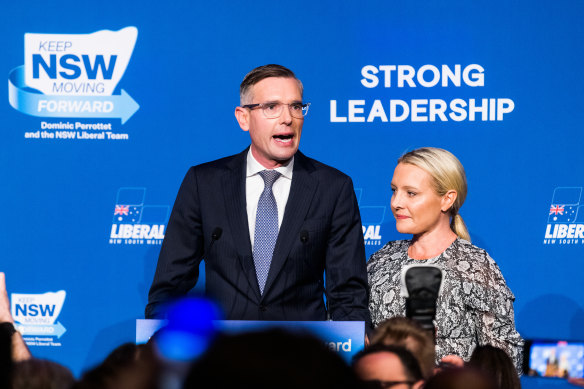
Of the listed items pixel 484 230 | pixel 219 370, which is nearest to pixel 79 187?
pixel 484 230

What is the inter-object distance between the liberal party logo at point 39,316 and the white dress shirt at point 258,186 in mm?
2389

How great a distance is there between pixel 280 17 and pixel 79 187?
1.61 meters

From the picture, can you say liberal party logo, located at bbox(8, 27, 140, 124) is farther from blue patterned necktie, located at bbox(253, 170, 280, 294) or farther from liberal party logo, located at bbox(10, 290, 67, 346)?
blue patterned necktie, located at bbox(253, 170, 280, 294)

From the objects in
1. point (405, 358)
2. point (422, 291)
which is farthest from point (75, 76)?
point (405, 358)

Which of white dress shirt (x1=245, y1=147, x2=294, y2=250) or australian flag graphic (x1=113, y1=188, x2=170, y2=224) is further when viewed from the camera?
australian flag graphic (x1=113, y1=188, x2=170, y2=224)

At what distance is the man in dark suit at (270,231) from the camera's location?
2.85 meters

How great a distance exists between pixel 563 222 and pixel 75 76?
10.0 feet

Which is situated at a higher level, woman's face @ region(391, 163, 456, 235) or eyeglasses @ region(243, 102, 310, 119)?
eyeglasses @ region(243, 102, 310, 119)

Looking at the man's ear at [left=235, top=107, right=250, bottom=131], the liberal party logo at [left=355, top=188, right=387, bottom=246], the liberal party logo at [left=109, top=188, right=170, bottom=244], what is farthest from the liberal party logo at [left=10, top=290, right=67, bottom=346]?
the man's ear at [left=235, top=107, right=250, bottom=131]

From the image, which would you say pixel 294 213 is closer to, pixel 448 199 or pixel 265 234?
pixel 265 234

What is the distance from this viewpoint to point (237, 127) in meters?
5.00

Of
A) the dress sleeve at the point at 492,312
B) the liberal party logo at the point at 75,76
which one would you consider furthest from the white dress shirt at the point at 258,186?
the liberal party logo at the point at 75,76

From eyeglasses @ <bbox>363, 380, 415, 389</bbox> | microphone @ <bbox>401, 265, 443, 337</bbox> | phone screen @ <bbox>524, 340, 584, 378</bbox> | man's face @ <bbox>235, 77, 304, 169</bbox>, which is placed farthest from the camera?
phone screen @ <bbox>524, 340, 584, 378</bbox>

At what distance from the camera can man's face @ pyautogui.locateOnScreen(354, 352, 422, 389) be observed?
5.66 ft
